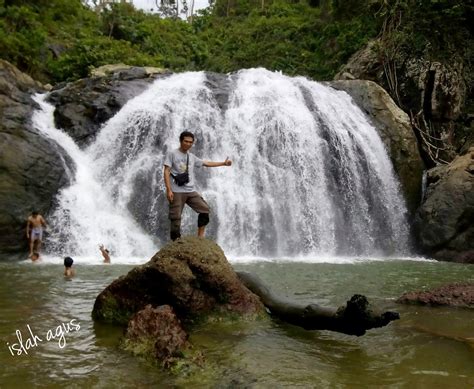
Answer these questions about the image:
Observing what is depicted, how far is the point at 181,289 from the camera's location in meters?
4.60

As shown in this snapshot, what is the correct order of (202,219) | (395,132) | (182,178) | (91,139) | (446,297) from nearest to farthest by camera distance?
(446,297) < (182,178) < (202,219) < (91,139) < (395,132)

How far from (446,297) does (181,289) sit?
306 cm

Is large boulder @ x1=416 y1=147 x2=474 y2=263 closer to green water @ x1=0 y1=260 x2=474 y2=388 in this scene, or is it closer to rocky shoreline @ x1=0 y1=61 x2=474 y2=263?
rocky shoreline @ x1=0 y1=61 x2=474 y2=263

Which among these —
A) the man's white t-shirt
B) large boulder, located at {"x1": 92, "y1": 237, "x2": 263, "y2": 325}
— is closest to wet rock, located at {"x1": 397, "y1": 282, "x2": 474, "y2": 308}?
large boulder, located at {"x1": 92, "y1": 237, "x2": 263, "y2": 325}

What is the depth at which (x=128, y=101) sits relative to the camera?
16.3 meters

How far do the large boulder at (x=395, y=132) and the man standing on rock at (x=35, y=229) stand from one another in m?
10.8

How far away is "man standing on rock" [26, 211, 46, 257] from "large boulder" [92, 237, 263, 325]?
289 inches

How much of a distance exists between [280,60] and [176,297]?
2920 cm

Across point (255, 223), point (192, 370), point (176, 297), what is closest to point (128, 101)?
point (255, 223)

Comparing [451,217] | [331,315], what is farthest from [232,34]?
[331,315]

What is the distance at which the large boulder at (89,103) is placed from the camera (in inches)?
613

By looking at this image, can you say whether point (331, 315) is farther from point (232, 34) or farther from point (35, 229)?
point (232, 34)

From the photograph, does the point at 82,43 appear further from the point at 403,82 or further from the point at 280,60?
the point at 403,82

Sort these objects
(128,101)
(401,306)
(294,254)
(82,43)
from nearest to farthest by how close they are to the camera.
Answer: (401,306) < (294,254) < (128,101) < (82,43)
